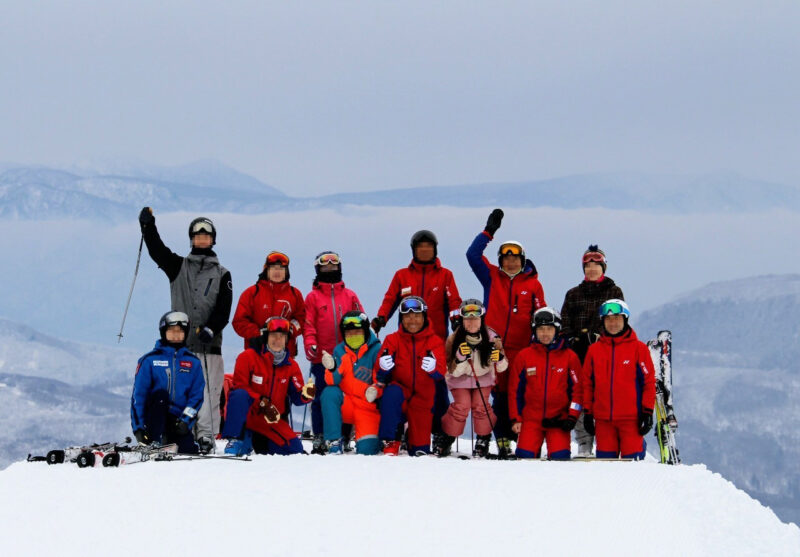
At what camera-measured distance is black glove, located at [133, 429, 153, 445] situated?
9.33m

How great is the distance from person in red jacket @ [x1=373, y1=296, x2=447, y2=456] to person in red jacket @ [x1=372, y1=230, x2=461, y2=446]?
678 millimetres

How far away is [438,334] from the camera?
1089 cm

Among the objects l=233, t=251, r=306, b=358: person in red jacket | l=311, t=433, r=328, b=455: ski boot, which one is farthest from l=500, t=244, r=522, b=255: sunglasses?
l=311, t=433, r=328, b=455: ski boot

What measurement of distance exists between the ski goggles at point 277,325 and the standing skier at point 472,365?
5.50 feet

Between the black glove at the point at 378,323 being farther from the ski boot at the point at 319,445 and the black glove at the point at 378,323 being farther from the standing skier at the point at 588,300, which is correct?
the standing skier at the point at 588,300

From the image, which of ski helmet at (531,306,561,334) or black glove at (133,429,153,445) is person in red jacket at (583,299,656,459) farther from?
black glove at (133,429,153,445)

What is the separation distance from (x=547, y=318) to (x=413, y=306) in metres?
1.36

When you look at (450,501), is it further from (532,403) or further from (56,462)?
(56,462)

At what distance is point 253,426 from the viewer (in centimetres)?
1000

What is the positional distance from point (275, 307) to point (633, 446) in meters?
4.00

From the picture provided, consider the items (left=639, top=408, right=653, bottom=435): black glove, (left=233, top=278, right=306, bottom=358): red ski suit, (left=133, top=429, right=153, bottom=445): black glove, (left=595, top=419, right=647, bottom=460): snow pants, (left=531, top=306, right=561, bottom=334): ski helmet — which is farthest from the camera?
(left=233, top=278, right=306, bottom=358): red ski suit

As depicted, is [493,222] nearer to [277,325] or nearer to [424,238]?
[424,238]

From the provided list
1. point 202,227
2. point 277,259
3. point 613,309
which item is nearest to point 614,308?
point 613,309

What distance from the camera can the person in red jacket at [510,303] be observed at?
34.4 ft
